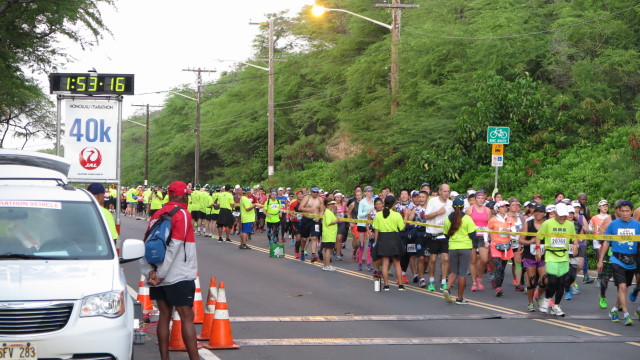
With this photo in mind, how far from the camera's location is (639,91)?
28922 millimetres

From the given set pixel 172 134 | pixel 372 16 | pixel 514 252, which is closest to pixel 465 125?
pixel 514 252

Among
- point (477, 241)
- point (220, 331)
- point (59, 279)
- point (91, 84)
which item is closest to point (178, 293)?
point (220, 331)

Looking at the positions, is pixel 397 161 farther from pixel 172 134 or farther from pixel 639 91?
A: pixel 172 134

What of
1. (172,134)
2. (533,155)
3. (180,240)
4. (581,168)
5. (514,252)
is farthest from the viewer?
(172,134)

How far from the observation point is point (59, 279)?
7152 millimetres

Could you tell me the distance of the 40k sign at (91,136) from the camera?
16.0m

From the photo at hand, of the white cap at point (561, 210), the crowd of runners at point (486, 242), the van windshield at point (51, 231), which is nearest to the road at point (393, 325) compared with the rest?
the crowd of runners at point (486, 242)

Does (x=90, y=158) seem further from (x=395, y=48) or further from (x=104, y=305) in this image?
(x=395, y=48)

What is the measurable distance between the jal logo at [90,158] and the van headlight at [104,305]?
9.10m

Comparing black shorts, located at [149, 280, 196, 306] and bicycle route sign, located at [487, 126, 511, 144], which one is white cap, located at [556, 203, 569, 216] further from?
bicycle route sign, located at [487, 126, 511, 144]

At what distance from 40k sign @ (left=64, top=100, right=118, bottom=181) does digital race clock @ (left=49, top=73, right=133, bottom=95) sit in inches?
10.5

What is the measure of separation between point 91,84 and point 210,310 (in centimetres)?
703

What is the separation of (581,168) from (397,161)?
11020mm

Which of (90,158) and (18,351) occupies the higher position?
(90,158)
